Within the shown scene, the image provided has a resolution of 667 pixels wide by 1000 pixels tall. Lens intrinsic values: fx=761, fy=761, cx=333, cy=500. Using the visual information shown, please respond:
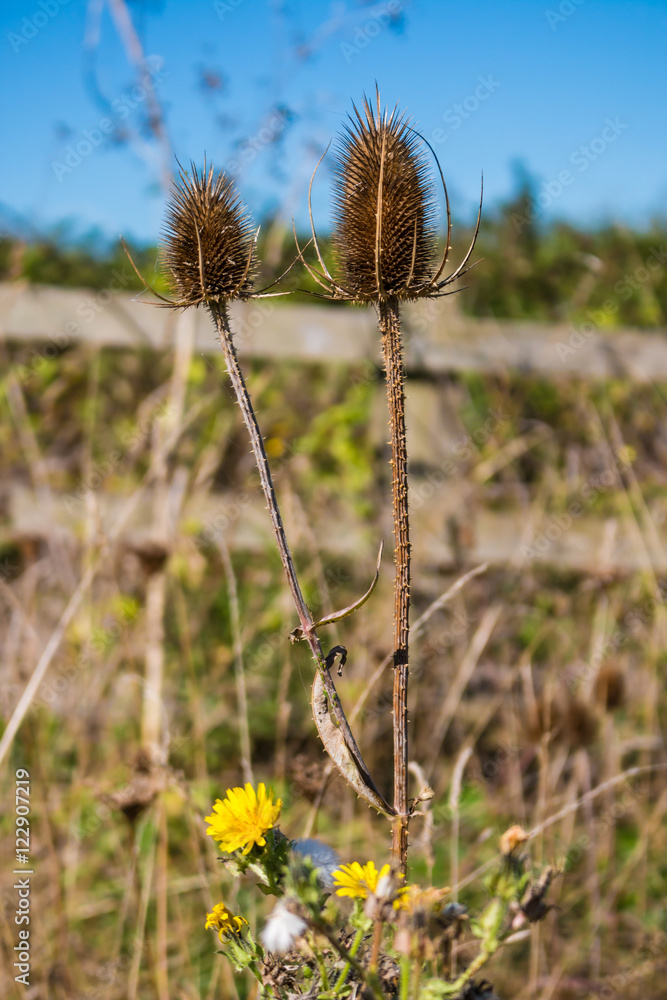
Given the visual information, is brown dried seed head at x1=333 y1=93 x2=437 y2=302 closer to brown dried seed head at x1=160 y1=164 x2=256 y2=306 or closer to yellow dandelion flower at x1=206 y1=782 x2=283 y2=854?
brown dried seed head at x1=160 y1=164 x2=256 y2=306

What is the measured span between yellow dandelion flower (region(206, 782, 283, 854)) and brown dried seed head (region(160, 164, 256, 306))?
1.42 ft

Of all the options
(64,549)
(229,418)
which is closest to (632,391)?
(229,418)

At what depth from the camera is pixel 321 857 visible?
678mm

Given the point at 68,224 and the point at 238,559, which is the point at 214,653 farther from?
the point at 68,224

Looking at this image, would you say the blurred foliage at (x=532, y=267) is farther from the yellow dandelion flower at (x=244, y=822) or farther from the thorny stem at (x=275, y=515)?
the yellow dandelion flower at (x=244, y=822)

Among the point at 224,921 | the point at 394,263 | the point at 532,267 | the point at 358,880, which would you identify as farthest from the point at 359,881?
the point at 532,267

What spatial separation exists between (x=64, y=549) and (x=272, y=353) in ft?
2.91

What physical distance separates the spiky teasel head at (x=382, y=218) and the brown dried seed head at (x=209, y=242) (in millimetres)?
80

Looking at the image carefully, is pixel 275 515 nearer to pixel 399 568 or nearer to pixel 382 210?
pixel 399 568

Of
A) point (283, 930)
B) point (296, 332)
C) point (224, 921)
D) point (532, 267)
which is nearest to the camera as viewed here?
point (283, 930)

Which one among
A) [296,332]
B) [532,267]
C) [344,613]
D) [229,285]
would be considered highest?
[532,267]

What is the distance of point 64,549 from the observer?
2141 mm

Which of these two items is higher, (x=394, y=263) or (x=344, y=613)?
(x=394, y=263)

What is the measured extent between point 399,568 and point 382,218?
309 millimetres
